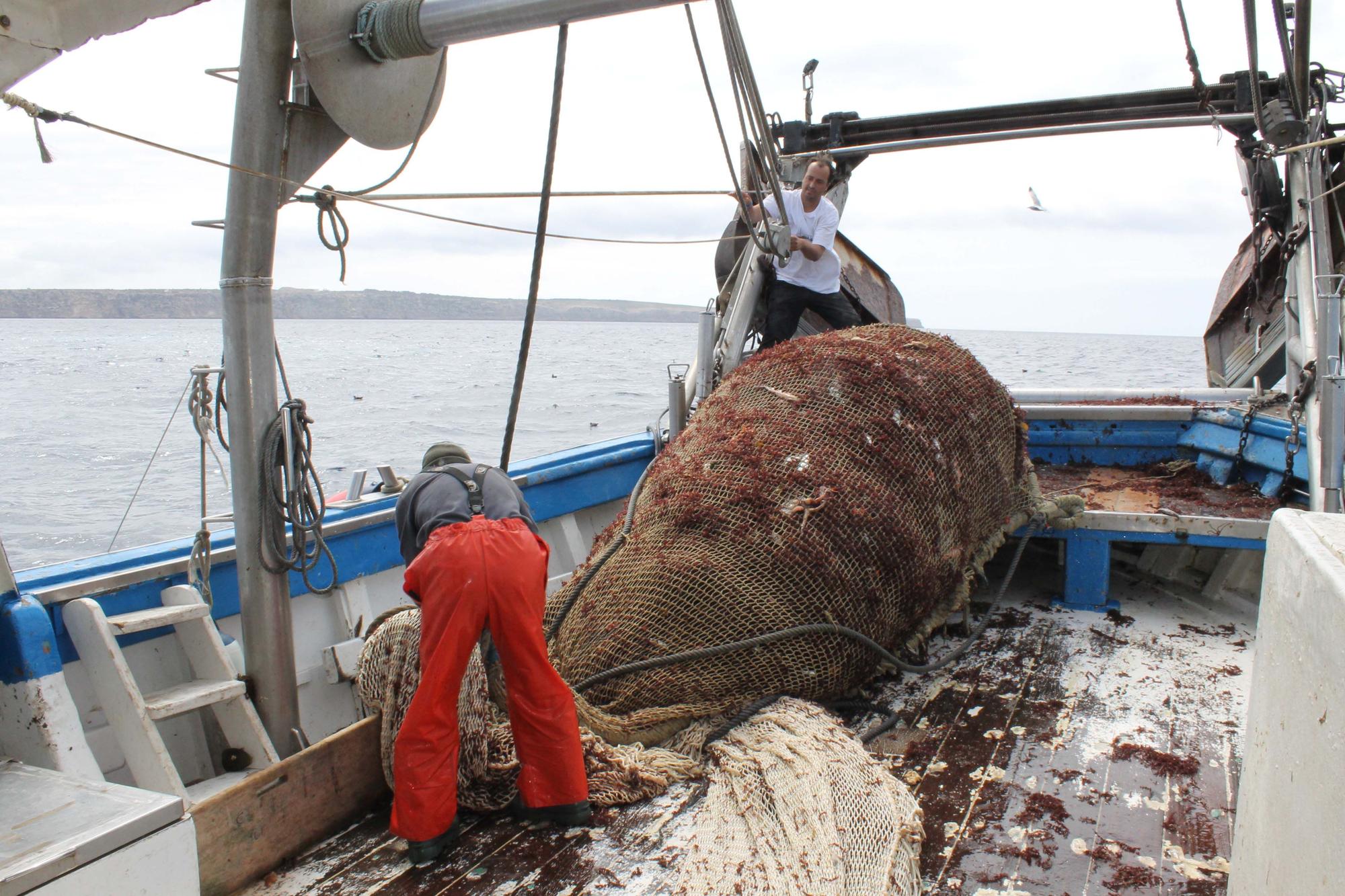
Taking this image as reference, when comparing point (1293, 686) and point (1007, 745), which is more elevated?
point (1293, 686)

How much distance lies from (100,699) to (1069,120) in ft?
20.0

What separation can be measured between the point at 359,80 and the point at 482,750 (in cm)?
232

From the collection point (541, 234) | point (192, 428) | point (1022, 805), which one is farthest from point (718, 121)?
point (192, 428)

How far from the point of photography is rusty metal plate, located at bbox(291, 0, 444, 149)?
3139 millimetres

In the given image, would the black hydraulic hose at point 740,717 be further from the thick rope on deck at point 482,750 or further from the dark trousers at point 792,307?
the dark trousers at point 792,307

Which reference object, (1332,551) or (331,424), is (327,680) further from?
(331,424)

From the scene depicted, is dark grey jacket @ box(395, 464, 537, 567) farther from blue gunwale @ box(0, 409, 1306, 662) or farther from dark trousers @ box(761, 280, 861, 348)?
dark trousers @ box(761, 280, 861, 348)

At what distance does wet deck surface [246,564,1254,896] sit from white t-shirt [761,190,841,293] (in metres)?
2.96

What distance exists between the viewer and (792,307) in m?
6.32

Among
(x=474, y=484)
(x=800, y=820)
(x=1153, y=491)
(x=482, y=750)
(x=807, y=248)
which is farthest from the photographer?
(x=807, y=248)

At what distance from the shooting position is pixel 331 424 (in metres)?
21.1

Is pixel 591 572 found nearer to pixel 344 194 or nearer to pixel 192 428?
pixel 344 194

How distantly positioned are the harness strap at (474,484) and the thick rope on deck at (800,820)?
3.71ft

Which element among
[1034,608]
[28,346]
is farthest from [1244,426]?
[28,346]
